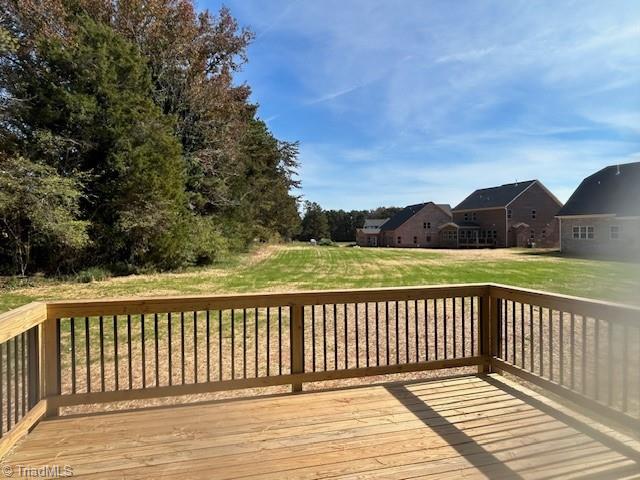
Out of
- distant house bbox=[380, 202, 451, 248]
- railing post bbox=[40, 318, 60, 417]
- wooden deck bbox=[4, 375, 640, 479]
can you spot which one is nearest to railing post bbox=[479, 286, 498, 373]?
wooden deck bbox=[4, 375, 640, 479]

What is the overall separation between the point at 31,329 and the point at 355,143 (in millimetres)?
22215

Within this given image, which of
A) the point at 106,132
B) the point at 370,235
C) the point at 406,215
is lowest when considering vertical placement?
the point at 370,235

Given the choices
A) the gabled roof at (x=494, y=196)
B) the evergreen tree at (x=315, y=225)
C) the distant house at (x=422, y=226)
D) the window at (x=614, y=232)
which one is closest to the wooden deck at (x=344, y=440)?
the window at (x=614, y=232)

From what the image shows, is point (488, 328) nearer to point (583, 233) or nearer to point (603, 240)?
point (603, 240)

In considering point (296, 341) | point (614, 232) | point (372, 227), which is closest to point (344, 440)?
point (296, 341)

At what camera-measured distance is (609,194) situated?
23156 mm

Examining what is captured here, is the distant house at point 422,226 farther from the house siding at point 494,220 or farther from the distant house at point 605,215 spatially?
the distant house at point 605,215

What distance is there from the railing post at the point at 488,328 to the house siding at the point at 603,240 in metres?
20.4

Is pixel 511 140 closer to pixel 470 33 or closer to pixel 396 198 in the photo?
pixel 470 33

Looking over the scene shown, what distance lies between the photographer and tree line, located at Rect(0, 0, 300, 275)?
1102 centimetres

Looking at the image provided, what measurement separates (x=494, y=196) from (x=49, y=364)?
4090 cm

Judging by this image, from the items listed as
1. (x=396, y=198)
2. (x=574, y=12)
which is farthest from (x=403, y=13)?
(x=396, y=198)

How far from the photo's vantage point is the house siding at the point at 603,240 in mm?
21055

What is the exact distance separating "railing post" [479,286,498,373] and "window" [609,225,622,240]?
75.8ft
